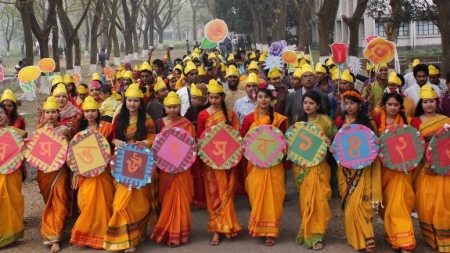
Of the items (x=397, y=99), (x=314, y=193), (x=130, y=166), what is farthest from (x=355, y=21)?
(x=130, y=166)

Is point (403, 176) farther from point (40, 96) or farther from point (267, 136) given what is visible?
point (40, 96)

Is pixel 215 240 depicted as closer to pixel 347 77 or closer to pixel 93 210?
pixel 93 210

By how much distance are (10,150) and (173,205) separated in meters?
1.76

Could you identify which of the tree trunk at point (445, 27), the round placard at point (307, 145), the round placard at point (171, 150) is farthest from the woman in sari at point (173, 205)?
the tree trunk at point (445, 27)

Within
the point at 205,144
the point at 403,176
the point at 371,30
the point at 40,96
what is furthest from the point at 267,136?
the point at 371,30

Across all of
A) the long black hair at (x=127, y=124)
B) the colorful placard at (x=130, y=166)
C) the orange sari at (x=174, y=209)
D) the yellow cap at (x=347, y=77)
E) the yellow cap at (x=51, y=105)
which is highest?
the yellow cap at (x=347, y=77)

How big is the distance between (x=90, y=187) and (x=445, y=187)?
3402 mm

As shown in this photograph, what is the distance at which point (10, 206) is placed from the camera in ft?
20.1

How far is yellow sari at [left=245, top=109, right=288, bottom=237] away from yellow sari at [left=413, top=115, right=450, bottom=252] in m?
1.32

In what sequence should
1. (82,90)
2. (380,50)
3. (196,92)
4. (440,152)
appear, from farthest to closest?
(82,90) → (196,92) → (380,50) → (440,152)

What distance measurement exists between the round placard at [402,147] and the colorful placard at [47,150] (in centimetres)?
311

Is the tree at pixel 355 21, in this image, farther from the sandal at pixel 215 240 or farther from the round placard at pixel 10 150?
the round placard at pixel 10 150

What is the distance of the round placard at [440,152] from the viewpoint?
5566 mm

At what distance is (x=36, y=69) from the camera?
8.24m
